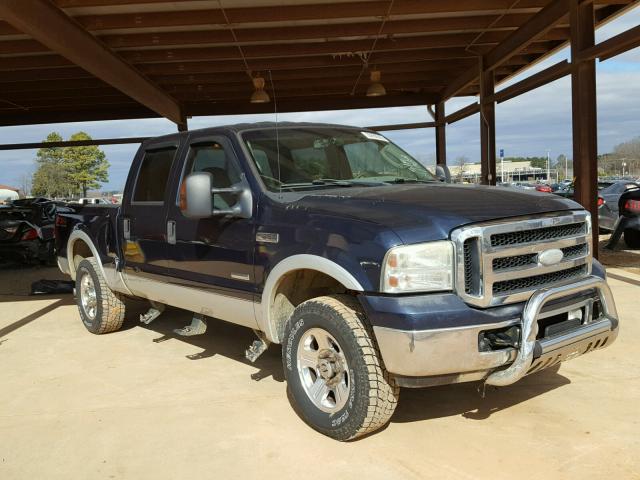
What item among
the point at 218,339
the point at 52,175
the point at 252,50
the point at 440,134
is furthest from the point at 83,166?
the point at 218,339

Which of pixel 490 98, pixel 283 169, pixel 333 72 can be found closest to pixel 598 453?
pixel 283 169

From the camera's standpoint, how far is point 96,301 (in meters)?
6.61

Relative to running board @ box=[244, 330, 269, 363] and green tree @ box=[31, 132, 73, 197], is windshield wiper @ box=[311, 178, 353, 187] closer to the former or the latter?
running board @ box=[244, 330, 269, 363]

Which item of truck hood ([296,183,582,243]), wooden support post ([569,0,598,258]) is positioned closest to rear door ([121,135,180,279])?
truck hood ([296,183,582,243])

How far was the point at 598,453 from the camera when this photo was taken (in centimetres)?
343

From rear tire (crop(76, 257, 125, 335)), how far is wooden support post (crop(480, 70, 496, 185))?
9.04 meters

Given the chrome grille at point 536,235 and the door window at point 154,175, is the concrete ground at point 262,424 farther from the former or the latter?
the door window at point 154,175

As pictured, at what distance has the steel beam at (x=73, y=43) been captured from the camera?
7816mm

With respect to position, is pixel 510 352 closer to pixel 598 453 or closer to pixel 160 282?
pixel 598 453

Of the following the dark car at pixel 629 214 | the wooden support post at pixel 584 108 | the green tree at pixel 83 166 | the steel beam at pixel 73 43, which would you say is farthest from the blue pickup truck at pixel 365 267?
the green tree at pixel 83 166

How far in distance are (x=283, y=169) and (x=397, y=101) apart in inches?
508

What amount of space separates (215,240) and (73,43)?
641 cm

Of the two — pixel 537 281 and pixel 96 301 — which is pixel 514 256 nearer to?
pixel 537 281

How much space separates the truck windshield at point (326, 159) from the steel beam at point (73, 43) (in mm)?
4621
